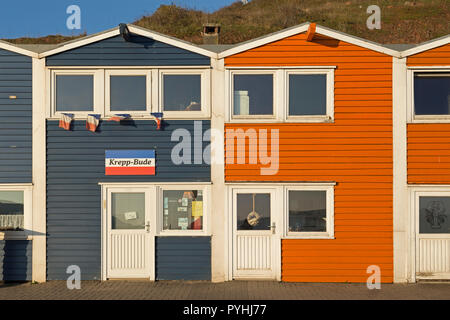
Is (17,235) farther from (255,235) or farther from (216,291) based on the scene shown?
(255,235)

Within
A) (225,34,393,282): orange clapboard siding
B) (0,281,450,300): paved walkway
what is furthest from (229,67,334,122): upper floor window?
(0,281,450,300): paved walkway

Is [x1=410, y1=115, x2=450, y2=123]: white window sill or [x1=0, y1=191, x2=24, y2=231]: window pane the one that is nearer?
[x1=410, y1=115, x2=450, y2=123]: white window sill

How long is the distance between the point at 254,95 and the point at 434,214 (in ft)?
16.3

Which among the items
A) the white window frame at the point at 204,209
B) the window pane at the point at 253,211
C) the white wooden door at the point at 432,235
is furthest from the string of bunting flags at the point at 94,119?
the white wooden door at the point at 432,235

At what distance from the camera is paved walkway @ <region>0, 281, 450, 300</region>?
8188 millimetres

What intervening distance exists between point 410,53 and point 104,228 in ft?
26.7

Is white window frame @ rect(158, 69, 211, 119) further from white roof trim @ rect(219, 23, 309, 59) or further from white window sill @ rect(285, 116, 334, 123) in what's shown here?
white window sill @ rect(285, 116, 334, 123)

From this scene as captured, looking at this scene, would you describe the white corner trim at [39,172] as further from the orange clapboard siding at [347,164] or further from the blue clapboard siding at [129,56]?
the orange clapboard siding at [347,164]

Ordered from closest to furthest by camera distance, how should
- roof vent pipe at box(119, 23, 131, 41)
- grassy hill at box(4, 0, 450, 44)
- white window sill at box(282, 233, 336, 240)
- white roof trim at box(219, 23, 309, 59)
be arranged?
roof vent pipe at box(119, 23, 131, 41)
white window sill at box(282, 233, 336, 240)
white roof trim at box(219, 23, 309, 59)
grassy hill at box(4, 0, 450, 44)

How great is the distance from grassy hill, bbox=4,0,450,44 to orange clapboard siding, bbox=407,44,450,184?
85.9 feet

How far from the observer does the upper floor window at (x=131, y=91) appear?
9.35 metres

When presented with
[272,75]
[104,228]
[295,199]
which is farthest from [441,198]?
[104,228]

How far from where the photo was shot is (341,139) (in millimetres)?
9227
